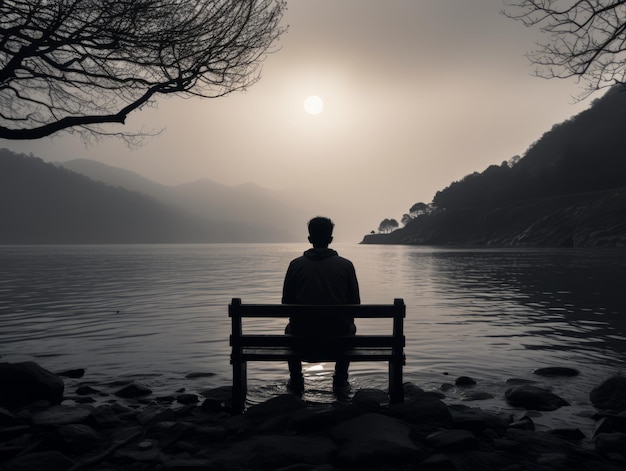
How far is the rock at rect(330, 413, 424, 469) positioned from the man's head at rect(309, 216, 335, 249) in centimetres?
271

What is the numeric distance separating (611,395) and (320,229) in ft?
16.9

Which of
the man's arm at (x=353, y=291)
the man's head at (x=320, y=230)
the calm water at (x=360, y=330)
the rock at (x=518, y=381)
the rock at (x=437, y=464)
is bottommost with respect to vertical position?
the calm water at (x=360, y=330)

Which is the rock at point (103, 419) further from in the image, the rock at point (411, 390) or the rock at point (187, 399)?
the rock at point (411, 390)

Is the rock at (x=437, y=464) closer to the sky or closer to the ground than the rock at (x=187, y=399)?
closer to the sky

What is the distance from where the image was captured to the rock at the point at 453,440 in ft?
19.5

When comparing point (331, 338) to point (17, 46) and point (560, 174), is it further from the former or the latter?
point (560, 174)

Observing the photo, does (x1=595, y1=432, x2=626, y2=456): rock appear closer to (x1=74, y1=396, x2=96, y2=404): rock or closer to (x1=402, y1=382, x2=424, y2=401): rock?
(x1=402, y1=382, x2=424, y2=401): rock

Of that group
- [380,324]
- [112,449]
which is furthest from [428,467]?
[380,324]

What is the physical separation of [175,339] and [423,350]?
672 centimetres

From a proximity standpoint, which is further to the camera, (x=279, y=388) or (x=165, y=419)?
(x=279, y=388)

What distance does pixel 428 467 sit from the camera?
5.34m

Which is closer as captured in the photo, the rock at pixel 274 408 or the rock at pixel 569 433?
the rock at pixel 569 433

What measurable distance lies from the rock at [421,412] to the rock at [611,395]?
2831 mm

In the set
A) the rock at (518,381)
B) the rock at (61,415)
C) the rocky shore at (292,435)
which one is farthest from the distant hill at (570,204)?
the rock at (61,415)
